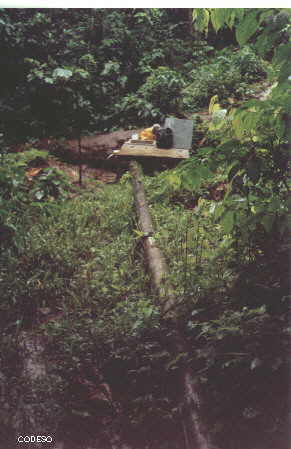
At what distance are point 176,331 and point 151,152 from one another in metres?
3.94

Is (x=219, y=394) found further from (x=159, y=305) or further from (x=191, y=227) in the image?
(x=191, y=227)

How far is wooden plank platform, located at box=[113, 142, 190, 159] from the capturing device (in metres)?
6.33

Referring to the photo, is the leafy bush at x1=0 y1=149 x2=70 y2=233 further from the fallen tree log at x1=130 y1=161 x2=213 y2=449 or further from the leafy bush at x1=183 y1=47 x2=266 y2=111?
the leafy bush at x1=183 y1=47 x2=266 y2=111

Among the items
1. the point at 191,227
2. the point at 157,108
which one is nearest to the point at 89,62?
the point at 157,108

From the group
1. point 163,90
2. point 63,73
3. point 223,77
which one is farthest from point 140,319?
point 223,77

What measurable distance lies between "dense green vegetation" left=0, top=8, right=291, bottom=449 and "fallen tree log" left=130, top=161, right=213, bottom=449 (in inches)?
2.7

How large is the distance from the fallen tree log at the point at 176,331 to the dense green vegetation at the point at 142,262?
0.07 meters

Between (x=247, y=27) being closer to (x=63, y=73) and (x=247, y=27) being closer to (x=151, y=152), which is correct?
(x=151, y=152)

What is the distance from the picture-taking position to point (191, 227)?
187 inches

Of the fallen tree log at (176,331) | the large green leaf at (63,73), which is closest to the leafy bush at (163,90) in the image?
the large green leaf at (63,73)

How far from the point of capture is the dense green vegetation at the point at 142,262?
239cm

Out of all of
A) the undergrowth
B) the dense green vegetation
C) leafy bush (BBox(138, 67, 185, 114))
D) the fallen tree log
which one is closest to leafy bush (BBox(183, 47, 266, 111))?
leafy bush (BBox(138, 67, 185, 114))

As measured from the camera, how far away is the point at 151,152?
647cm

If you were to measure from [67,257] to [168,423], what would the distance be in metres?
2.15
